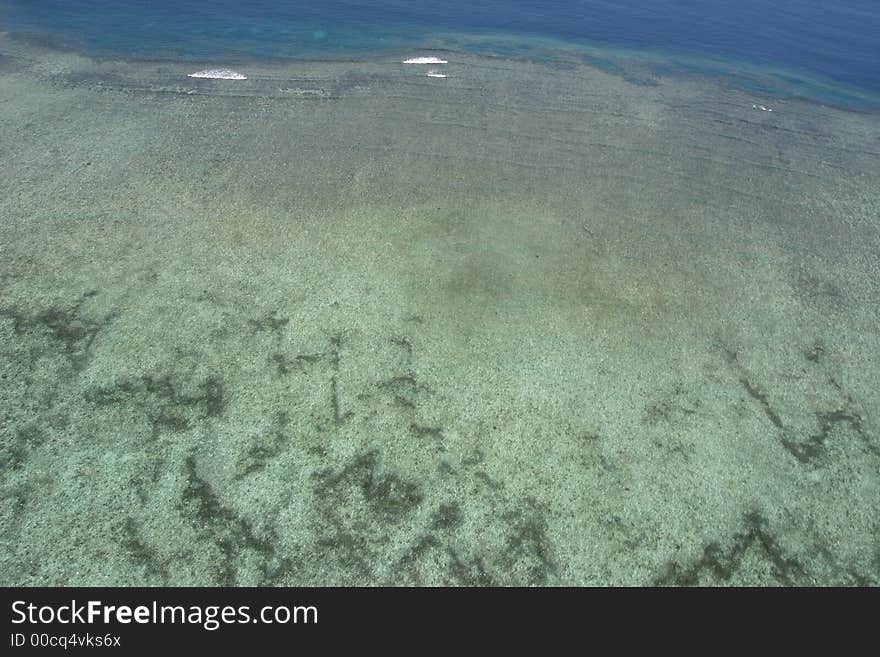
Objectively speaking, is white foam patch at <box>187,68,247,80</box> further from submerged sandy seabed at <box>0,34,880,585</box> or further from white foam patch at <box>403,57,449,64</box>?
white foam patch at <box>403,57,449,64</box>

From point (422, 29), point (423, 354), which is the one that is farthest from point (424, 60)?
point (423, 354)

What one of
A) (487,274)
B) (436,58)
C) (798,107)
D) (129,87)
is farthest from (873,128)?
(129,87)

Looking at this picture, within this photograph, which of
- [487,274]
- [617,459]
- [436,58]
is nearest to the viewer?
[617,459]

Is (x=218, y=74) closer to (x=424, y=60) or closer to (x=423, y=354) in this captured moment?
(x=424, y=60)

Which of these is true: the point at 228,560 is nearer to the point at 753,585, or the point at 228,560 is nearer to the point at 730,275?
the point at 753,585

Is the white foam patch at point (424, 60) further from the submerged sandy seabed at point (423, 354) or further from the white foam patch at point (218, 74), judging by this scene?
the white foam patch at point (218, 74)
